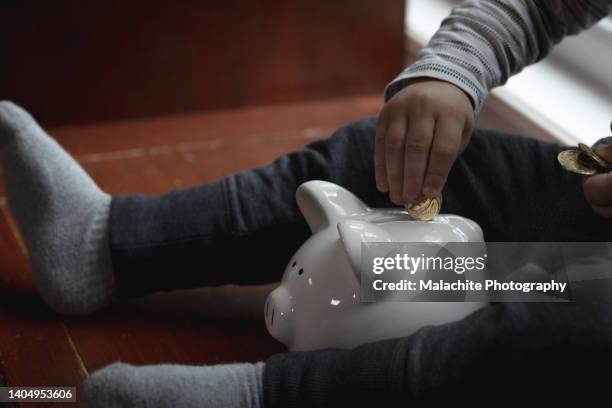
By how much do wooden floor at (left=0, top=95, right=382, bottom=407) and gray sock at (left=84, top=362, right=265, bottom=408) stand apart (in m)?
0.11

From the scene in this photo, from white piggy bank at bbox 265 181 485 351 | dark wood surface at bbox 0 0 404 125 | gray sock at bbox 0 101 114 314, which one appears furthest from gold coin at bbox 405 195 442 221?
dark wood surface at bbox 0 0 404 125

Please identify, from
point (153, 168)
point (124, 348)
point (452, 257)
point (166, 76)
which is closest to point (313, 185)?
point (452, 257)

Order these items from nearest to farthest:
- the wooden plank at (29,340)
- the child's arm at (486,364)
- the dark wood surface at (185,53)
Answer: the child's arm at (486,364) < the wooden plank at (29,340) < the dark wood surface at (185,53)

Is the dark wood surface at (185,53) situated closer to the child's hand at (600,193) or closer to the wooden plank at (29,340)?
the wooden plank at (29,340)

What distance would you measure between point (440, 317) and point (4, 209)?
1.83ft

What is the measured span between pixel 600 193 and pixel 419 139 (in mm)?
131

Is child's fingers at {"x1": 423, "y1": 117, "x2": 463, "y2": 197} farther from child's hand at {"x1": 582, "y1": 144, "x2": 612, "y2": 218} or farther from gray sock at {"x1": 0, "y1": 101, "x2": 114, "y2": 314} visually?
gray sock at {"x1": 0, "y1": 101, "x2": 114, "y2": 314}

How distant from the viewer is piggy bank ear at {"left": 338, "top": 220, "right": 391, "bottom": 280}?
574 mm

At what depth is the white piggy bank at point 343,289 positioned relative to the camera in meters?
0.59

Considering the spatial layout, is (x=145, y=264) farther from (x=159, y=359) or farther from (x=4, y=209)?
(x=4, y=209)

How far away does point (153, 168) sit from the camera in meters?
1.04

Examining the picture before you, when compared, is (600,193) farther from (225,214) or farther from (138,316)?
(138,316)

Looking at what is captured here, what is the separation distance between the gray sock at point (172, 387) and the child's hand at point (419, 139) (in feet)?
0.56

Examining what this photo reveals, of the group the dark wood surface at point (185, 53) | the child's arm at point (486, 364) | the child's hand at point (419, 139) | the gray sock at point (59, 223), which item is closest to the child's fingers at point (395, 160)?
the child's hand at point (419, 139)
